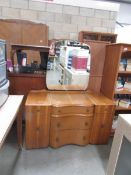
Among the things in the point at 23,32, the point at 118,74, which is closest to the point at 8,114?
the point at 118,74

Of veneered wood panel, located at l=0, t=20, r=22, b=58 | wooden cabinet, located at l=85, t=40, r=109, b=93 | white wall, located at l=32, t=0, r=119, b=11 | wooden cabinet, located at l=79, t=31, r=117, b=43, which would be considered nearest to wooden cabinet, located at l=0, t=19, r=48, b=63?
veneered wood panel, located at l=0, t=20, r=22, b=58

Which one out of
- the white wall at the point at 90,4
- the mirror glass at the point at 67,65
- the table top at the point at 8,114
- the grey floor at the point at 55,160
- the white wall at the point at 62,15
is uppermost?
the white wall at the point at 90,4

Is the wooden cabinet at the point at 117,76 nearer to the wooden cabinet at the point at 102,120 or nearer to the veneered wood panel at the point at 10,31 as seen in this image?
the wooden cabinet at the point at 102,120

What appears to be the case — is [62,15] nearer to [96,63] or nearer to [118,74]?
[96,63]

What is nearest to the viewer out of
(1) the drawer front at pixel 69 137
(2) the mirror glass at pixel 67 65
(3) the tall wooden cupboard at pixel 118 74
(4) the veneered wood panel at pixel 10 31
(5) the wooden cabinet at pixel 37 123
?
(5) the wooden cabinet at pixel 37 123

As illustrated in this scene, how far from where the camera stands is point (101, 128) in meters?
2.13

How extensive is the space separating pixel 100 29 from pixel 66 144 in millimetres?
2627

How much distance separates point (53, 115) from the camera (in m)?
1.93

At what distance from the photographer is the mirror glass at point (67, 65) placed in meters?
2.29

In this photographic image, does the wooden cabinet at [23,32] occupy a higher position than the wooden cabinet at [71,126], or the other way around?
the wooden cabinet at [23,32]

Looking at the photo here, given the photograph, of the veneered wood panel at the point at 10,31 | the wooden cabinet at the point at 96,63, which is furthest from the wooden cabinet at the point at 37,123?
the veneered wood panel at the point at 10,31

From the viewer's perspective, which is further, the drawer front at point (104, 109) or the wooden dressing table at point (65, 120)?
the drawer front at point (104, 109)

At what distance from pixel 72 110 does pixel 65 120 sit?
6.0 inches

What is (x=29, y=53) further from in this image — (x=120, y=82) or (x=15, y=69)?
(x=120, y=82)
